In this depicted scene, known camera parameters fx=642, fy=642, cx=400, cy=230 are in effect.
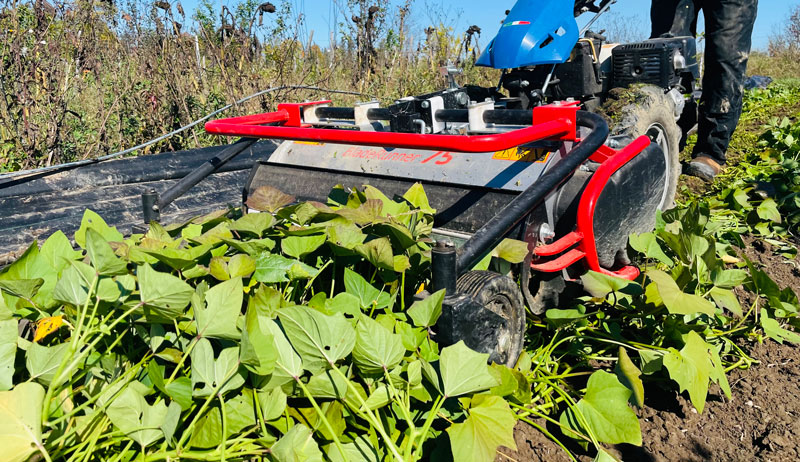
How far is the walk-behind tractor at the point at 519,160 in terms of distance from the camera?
1928 mm

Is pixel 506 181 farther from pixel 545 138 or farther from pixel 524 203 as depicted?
pixel 524 203

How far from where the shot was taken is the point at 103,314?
155cm

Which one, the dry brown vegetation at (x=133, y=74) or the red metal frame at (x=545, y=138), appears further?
the dry brown vegetation at (x=133, y=74)

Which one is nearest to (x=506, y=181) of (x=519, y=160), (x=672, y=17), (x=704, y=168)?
(x=519, y=160)

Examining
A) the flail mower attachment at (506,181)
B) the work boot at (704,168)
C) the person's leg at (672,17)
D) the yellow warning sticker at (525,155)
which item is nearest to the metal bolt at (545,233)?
the flail mower attachment at (506,181)

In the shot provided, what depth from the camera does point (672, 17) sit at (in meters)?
4.93

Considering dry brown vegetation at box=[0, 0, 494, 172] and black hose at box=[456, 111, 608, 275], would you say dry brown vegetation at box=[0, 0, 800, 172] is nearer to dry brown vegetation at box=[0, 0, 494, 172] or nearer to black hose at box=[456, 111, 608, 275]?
dry brown vegetation at box=[0, 0, 494, 172]

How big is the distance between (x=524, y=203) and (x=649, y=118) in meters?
1.63

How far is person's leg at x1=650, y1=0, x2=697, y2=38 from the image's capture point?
16.1ft

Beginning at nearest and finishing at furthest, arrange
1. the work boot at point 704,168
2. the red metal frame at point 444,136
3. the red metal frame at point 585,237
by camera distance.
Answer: the red metal frame at point 444,136
the red metal frame at point 585,237
the work boot at point 704,168

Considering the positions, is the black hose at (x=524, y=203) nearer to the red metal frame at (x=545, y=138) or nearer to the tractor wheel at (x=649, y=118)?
the red metal frame at (x=545, y=138)

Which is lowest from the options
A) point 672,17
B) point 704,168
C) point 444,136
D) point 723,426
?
point 723,426

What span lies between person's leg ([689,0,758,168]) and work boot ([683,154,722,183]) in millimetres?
51

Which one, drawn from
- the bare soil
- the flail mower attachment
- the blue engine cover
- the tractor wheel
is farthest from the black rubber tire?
the blue engine cover
